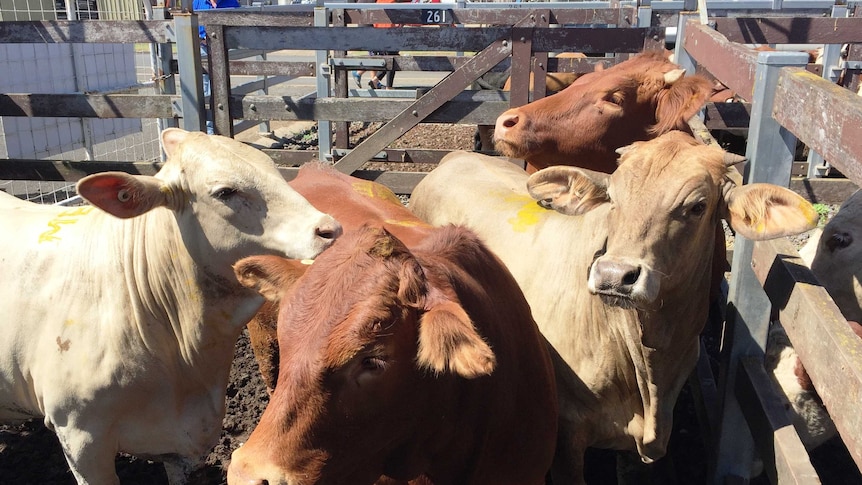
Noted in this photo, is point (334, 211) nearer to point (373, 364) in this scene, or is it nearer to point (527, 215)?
point (527, 215)

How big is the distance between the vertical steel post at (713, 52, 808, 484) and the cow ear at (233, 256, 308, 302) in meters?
1.67

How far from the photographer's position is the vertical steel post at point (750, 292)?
8.65 ft

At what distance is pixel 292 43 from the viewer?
5359 mm

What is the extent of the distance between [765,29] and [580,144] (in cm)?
207

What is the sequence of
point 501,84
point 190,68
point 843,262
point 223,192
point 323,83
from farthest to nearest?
point 501,84, point 323,83, point 190,68, point 843,262, point 223,192

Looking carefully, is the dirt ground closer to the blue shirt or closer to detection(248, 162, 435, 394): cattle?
detection(248, 162, 435, 394): cattle

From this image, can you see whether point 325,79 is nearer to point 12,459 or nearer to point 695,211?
point 12,459

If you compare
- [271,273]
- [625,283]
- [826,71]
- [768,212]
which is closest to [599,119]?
[768,212]

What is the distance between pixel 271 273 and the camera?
247 cm

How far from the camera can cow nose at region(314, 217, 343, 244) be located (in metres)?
2.84

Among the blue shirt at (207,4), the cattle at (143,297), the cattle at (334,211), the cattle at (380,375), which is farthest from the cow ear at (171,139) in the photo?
the blue shirt at (207,4)

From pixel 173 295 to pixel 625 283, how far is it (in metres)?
1.85

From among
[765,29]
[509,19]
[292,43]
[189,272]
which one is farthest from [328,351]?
[509,19]

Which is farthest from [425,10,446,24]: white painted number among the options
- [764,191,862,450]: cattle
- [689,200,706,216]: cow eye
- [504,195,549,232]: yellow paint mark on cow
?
[689,200,706,216]: cow eye
